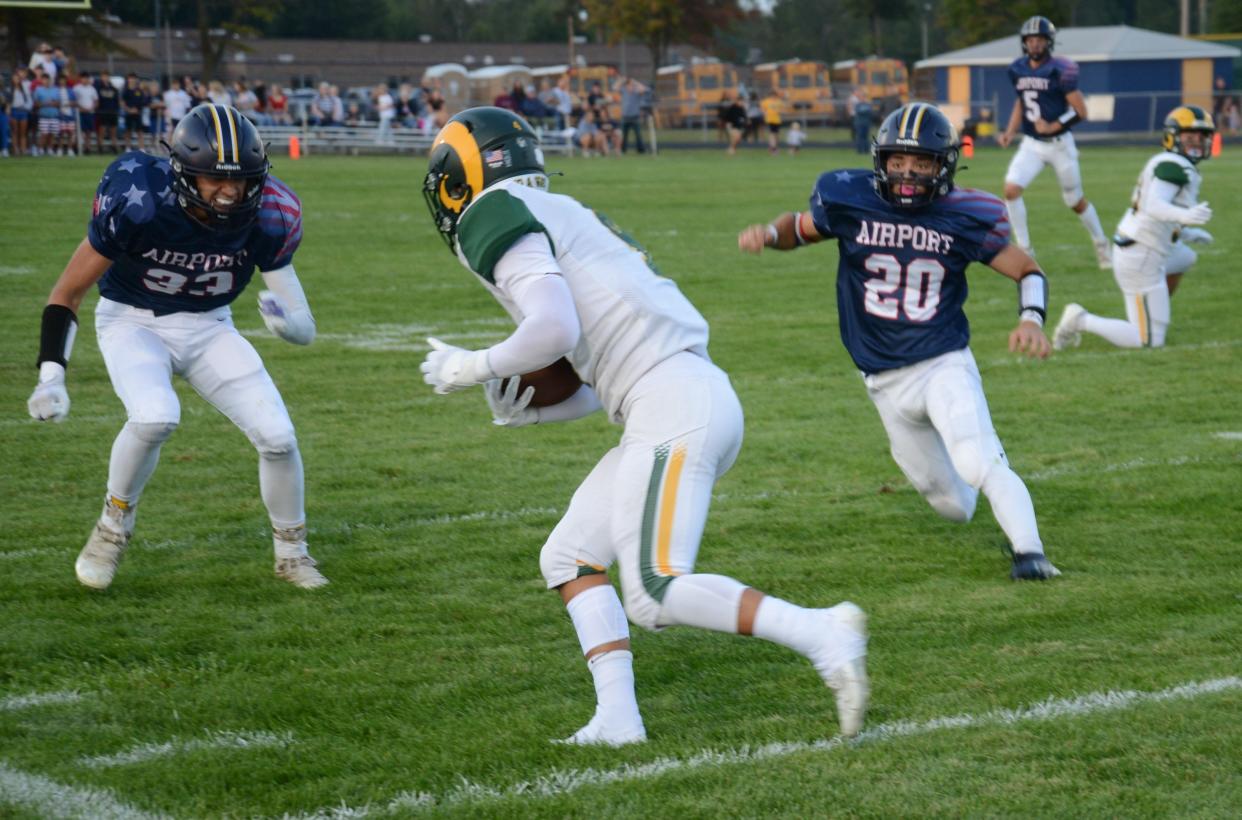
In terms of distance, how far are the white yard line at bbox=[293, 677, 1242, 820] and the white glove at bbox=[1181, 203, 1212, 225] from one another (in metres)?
5.28

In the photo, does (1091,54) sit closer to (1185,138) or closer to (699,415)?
(1185,138)

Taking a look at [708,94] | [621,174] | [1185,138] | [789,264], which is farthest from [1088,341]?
[708,94]

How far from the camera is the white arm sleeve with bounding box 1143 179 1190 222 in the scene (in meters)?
8.98

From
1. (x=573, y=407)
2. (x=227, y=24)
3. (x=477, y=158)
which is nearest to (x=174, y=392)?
(x=573, y=407)

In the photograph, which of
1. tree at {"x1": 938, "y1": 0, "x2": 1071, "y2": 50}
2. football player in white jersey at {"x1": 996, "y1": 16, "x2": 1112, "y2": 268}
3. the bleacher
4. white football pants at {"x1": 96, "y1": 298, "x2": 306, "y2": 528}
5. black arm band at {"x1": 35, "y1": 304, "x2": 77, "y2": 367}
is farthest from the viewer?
tree at {"x1": 938, "y1": 0, "x2": 1071, "y2": 50}

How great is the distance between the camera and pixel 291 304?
5117 mm

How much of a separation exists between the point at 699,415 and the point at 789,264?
402 inches

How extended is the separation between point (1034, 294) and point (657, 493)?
6.78 feet

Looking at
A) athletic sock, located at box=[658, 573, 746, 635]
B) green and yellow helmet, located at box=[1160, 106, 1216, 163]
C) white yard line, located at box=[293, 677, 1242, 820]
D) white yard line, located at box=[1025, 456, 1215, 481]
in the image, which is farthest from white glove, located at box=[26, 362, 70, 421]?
green and yellow helmet, located at box=[1160, 106, 1216, 163]

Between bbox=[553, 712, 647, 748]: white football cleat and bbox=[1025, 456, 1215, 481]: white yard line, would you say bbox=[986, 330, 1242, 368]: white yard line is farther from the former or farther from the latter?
bbox=[553, 712, 647, 748]: white football cleat

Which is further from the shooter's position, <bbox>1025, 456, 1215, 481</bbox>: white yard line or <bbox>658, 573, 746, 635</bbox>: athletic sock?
<bbox>1025, 456, 1215, 481</bbox>: white yard line

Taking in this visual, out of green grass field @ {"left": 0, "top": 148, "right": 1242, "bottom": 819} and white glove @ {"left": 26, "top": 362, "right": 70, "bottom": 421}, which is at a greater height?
white glove @ {"left": 26, "top": 362, "right": 70, "bottom": 421}

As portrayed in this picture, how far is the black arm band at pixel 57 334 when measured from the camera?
481 cm

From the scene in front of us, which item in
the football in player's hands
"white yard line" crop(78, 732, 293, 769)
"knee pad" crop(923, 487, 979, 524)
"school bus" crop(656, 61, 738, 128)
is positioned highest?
"school bus" crop(656, 61, 738, 128)
